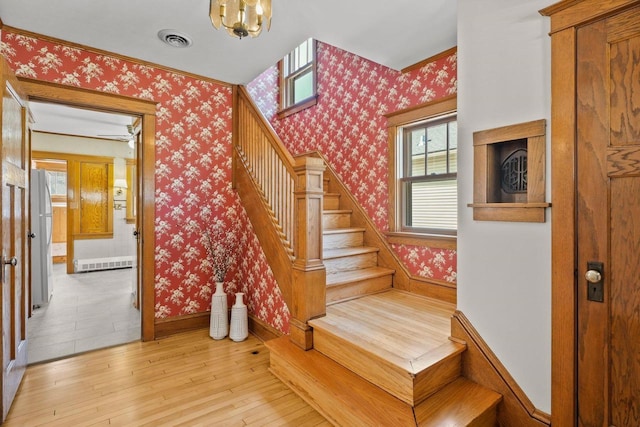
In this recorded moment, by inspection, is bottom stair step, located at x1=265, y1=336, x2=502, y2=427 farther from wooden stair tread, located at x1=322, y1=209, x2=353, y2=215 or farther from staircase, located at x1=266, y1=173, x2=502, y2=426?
wooden stair tread, located at x1=322, y1=209, x2=353, y2=215

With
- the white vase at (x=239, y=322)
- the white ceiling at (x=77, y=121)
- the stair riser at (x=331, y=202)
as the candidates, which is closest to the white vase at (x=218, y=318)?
the white vase at (x=239, y=322)

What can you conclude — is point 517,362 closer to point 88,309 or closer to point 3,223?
point 3,223

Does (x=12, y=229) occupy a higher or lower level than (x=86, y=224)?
higher

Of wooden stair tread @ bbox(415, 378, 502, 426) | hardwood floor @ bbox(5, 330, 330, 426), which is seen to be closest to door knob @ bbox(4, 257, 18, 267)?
hardwood floor @ bbox(5, 330, 330, 426)

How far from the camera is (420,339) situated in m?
2.26

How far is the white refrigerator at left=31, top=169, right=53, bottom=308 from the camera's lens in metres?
4.46

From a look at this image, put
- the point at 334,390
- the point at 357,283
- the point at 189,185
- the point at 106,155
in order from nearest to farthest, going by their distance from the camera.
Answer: the point at 334,390 → the point at 357,283 → the point at 189,185 → the point at 106,155

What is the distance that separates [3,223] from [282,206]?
1871 millimetres

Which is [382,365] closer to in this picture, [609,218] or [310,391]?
[310,391]

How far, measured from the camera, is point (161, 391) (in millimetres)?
2408

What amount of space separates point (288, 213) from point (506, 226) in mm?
1654

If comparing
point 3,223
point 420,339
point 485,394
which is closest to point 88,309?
point 3,223

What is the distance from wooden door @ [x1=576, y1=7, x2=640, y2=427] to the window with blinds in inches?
56.6

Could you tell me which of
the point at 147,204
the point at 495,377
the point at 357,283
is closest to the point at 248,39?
the point at 147,204
